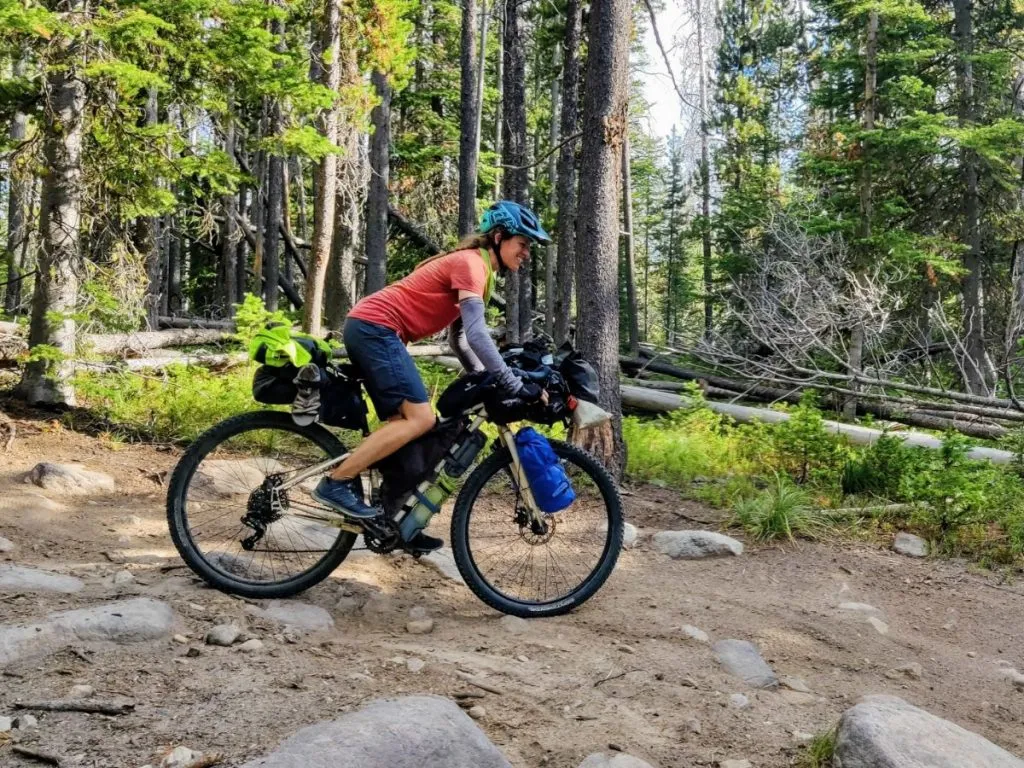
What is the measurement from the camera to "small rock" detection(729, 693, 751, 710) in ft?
11.9

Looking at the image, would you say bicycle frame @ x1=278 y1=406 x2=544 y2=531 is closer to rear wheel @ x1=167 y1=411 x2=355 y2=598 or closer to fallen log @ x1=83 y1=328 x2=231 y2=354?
rear wheel @ x1=167 y1=411 x2=355 y2=598

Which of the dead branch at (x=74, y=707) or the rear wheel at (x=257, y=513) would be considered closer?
the dead branch at (x=74, y=707)

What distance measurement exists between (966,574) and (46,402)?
26.9ft

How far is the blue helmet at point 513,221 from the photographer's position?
4.22m

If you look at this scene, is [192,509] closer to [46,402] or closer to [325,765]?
[325,765]

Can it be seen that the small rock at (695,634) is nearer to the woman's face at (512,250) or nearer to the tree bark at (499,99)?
the woman's face at (512,250)

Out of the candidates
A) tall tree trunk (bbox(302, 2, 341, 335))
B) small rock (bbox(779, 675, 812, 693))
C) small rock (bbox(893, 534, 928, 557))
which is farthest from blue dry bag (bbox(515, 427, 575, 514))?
tall tree trunk (bbox(302, 2, 341, 335))

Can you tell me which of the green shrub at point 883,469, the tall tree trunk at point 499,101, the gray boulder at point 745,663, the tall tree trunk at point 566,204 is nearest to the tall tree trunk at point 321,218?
the tall tree trunk at point 566,204

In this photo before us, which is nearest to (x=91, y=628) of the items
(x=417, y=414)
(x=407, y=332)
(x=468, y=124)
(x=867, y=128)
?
(x=417, y=414)

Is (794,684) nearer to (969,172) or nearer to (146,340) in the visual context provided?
(146,340)

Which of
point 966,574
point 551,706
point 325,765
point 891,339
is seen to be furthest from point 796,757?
point 891,339

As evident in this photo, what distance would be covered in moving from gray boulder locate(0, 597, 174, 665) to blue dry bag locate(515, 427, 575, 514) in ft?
6.41

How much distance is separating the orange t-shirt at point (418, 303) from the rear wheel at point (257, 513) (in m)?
0.74

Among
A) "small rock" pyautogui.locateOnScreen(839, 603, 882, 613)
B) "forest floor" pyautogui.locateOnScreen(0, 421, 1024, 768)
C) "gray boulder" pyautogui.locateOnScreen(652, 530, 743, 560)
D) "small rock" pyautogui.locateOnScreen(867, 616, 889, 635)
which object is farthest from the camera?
"gray boulder" pyautogui.locateOnScreen(652, 530, 743, 560)
